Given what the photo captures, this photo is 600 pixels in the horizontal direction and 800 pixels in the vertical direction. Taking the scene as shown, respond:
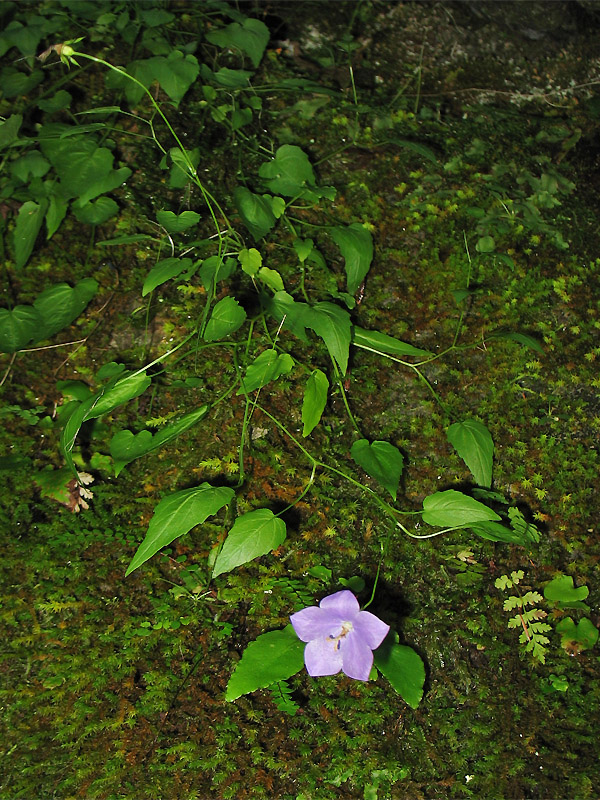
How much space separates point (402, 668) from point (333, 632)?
0.83 feet

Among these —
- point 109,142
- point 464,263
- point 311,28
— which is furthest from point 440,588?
point 311,28

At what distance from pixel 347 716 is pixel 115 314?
1.38 metres

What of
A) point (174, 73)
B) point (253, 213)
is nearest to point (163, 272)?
point (253, 213)

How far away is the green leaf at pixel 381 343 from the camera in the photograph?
174 centimetres

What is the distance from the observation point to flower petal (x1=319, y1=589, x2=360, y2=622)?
1138 mm

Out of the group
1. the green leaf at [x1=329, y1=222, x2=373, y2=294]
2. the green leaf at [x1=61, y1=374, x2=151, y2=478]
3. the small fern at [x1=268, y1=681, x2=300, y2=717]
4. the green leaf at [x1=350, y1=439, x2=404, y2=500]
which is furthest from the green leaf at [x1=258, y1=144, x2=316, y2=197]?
the small fern at [x1=268, y1=681, x2=300, y2=717]

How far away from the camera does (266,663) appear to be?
1253 mm

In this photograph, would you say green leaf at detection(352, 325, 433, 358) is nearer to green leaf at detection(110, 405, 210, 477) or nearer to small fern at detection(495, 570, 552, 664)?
green leaf at detection(110, 405, 210, 477)

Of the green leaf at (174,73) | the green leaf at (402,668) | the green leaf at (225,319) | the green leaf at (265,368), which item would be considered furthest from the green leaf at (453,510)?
the green leaf at (174,73)

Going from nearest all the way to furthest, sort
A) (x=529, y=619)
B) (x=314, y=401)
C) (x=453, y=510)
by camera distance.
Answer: (x=453, y=510) < (x=529, y=619) < (x=314, y=401)

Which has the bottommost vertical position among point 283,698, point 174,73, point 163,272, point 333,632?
point 283,698

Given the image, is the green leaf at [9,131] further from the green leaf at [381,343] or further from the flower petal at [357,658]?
the flower petal at [357,658]

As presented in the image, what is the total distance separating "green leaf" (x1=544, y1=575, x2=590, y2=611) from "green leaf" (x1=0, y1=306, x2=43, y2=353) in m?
1.63

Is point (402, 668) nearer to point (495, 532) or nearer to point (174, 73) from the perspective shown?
point (495, 532)
